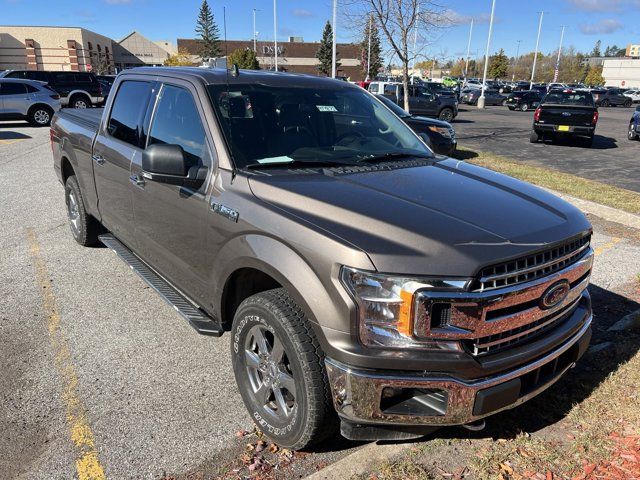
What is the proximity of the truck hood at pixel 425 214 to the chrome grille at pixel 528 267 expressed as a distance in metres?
0.05

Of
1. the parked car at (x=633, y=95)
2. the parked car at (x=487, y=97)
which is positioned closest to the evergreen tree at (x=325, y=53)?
the parked car at (x=487, y=97)

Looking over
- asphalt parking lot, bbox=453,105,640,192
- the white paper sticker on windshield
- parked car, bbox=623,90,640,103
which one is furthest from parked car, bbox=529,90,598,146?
parked car, bbox=623,90,640,103

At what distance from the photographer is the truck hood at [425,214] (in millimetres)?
2207

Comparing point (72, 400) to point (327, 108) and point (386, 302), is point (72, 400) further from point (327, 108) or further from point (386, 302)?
point (327, 108)

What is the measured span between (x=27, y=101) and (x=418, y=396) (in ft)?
70.1

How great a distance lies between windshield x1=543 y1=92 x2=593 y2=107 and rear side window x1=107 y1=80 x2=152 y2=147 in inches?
626

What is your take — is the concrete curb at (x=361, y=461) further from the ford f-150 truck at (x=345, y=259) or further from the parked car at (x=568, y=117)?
the parked car at (x=568, y=117)

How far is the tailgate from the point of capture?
644 inches

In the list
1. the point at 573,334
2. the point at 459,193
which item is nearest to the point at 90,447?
the point at 459,193

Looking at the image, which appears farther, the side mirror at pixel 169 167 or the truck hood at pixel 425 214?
the side mirror at pixel 169 167

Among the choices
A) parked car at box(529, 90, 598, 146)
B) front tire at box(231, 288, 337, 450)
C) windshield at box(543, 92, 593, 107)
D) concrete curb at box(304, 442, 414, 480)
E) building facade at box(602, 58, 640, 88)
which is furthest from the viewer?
building facade at box(602, 58, 640, 88)

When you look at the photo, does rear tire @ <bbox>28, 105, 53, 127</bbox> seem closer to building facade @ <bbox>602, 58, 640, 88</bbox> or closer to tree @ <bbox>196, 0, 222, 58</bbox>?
tree @ <bbox>196, 0, 222, 58</bbox>

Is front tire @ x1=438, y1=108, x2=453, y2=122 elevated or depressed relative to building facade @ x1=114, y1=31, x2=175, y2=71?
depressed

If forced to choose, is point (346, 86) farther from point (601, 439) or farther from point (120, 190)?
point (601, 439)
